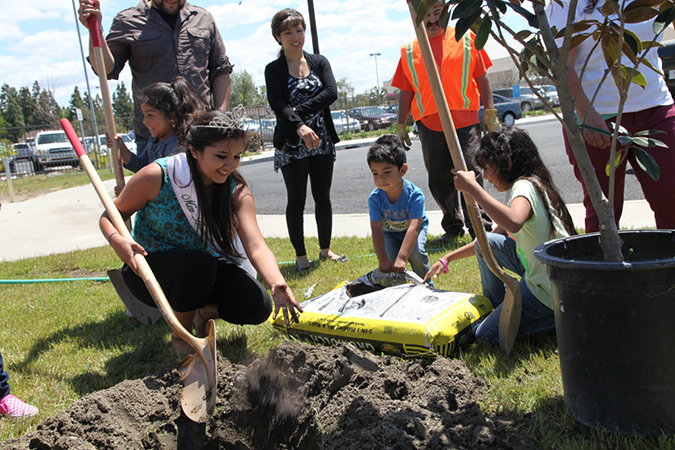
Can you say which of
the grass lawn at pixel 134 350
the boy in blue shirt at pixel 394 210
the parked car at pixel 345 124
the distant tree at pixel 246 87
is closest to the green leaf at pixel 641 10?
the grass lawn at pixel 134 350

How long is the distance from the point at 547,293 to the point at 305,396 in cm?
127

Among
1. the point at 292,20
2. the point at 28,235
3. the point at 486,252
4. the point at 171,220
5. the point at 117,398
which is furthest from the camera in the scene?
the point at 28,235

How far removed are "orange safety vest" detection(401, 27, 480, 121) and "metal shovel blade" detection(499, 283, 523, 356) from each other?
2384 millimetres

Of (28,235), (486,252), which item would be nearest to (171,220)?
(486,252)

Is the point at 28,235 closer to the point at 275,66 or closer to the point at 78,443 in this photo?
the point at 275,66

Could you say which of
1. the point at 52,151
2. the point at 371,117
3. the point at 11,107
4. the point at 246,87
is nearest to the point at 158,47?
the point at 52,151

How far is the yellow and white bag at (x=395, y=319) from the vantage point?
254cm

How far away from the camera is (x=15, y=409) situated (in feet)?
7.73

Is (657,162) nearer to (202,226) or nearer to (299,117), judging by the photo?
(202,226)

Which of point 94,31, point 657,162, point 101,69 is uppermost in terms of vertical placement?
point 94,31

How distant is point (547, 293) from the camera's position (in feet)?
8.39

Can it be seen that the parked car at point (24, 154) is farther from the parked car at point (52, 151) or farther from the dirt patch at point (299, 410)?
the dirt patch at point (299, 410)

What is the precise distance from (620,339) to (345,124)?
89.3 feet

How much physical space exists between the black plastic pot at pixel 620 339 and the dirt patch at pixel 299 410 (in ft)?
0.96
